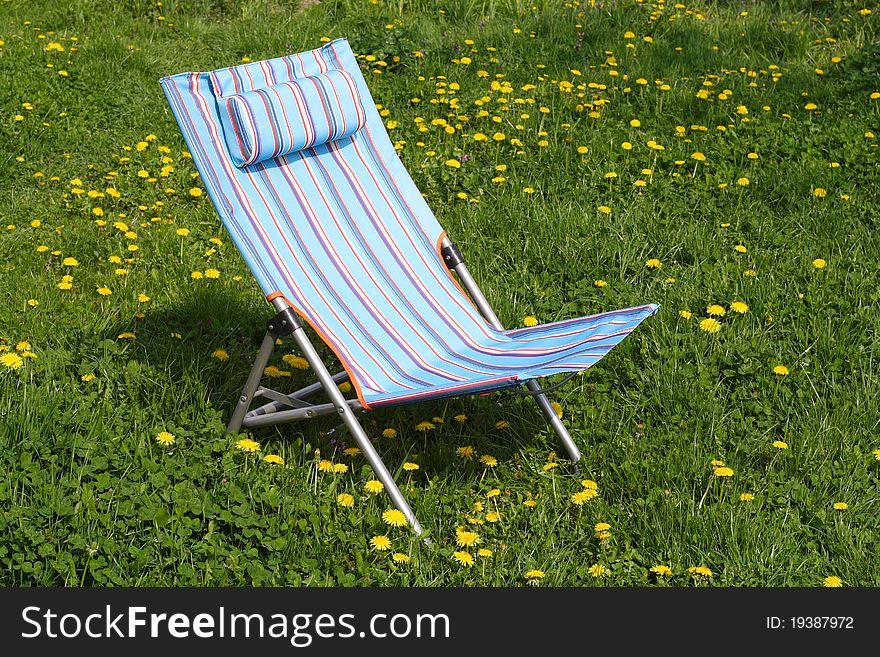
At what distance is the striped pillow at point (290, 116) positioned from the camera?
10.4ft

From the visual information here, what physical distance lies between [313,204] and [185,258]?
A: 3.54 feet

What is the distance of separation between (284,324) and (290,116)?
2.48 ft

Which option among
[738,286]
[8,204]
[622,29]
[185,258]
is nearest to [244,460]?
[185,258]

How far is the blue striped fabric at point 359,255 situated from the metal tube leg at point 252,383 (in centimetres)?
14

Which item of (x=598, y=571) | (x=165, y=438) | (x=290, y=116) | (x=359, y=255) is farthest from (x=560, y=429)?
(x=290, y=116)

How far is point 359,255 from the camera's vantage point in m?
3.42

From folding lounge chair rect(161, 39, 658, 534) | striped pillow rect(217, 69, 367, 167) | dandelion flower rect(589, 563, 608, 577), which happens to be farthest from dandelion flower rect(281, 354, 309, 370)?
dandelion flower rect(589, 563, 608, 577)

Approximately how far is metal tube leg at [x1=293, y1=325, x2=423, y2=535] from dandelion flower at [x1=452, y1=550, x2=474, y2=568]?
126 mm

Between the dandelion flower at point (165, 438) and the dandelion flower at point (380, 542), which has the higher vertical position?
the dandelion flower at point (165, 438)

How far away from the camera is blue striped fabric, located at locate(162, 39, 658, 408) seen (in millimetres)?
3045

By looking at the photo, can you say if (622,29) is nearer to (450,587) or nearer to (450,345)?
(450,345)

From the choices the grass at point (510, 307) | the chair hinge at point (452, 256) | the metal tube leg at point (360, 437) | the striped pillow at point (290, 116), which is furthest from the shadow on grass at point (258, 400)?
the striped pillow at point (290, 116)

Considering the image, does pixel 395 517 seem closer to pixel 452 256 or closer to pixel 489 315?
pixel 489 315

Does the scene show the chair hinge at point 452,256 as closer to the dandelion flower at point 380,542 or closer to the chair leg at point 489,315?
the chair leg at point 489,315
